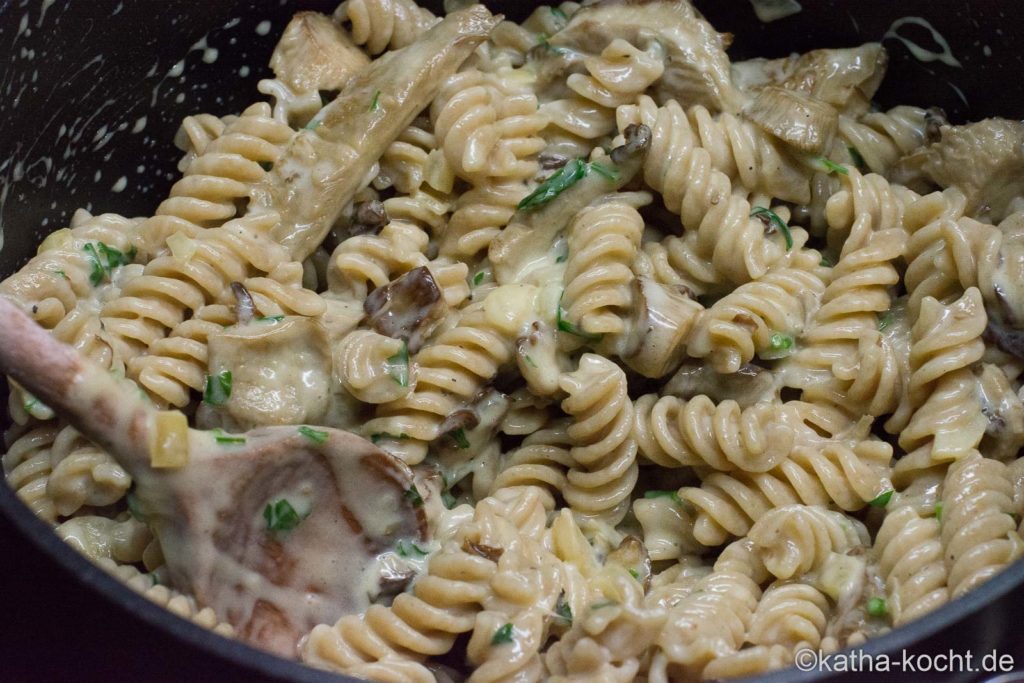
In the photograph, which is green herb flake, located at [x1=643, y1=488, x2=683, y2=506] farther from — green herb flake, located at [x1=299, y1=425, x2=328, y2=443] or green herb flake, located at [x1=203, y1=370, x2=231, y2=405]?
green herb flake, located at [x1=203, y1=370, x2=231, y2=405]

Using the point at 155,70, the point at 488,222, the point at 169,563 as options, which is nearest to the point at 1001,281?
the point at 488,222

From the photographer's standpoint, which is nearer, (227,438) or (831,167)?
(227,438)

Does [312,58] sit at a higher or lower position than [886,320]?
higher

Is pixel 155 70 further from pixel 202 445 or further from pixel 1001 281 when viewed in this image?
pixel 1001 281

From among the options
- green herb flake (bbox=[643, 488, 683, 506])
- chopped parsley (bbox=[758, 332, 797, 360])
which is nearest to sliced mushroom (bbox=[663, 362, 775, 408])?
chopped parsley (bbox=[758, 332, 797, 360])

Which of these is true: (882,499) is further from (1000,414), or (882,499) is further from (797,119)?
(797,119)

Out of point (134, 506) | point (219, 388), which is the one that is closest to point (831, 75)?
point (219, 388)
